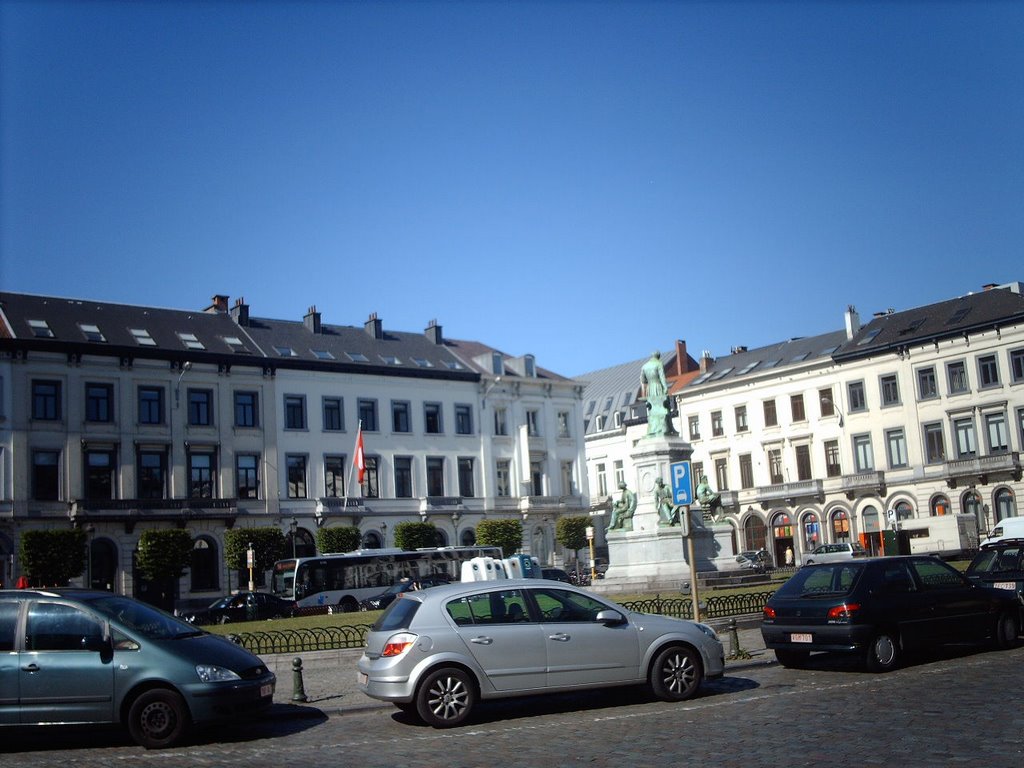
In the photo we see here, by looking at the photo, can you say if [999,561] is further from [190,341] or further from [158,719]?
[190,341]

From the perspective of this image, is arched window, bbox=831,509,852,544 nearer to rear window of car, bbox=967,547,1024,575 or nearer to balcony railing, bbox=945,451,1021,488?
balcony railing, bbox=945,451,1021,488

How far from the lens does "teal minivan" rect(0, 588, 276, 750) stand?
12.2 m

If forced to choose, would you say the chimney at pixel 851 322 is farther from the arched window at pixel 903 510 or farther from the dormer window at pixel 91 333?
the dormer window at pixel 91 333

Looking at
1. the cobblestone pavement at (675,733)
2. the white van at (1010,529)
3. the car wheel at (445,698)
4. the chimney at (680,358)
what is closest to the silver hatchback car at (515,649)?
the car wheel at (445,698)

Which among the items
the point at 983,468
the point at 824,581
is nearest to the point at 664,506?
the point at 824,581

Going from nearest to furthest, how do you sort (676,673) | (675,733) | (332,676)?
1. (675,733)
2. (676,673)
3. (332,676)

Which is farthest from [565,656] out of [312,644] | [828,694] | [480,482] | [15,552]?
[480,482]

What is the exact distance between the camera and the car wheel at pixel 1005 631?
16.7 m

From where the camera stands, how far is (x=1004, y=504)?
2325 inches

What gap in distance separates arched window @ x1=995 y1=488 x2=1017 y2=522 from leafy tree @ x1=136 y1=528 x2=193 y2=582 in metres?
42.5

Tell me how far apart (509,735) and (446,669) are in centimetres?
110

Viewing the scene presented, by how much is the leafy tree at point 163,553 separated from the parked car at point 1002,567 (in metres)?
39.4

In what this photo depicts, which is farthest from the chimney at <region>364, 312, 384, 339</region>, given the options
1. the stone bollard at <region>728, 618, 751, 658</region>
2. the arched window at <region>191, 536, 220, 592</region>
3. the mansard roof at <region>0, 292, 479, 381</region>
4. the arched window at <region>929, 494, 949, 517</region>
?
the stone bollard at <region>728, 618, 751, 658</region>

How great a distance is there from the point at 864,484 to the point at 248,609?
3955cm
